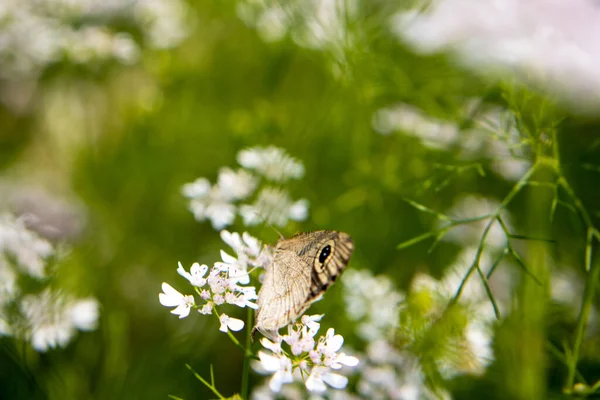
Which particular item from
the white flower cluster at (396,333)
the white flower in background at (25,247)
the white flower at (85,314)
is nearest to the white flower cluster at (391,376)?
the white flower cluster at (396,333)

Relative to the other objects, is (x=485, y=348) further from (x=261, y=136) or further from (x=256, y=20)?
(x=256, y=20)

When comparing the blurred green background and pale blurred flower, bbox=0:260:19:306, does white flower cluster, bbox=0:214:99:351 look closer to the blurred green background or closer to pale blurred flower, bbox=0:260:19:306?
pale blurred flower, bbox=0:260:19:306

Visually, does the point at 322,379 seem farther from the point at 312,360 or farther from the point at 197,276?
the point at 197,276

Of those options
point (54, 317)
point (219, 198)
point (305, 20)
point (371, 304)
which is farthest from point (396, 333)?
point (305, 20)

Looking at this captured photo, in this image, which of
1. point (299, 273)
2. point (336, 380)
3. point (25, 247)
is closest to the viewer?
point (336, 380)

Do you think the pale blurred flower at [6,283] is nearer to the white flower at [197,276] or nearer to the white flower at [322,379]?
the white flower at [197,276]

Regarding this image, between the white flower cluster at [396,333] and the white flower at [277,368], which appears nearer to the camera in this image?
the white flower at [277,368]
